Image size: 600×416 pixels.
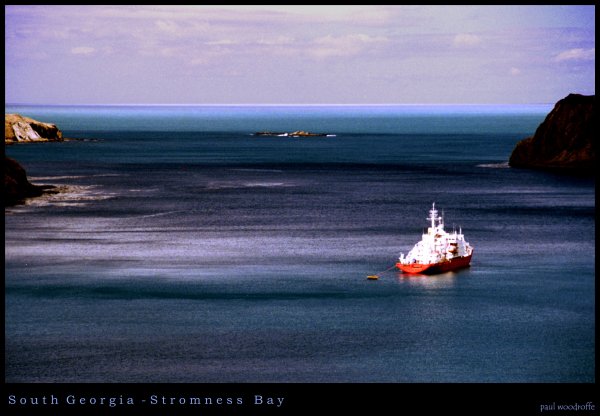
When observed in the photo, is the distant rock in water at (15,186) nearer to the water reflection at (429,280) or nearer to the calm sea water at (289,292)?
the calm sea water at (289,292)

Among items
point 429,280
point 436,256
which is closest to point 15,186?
point 436,256

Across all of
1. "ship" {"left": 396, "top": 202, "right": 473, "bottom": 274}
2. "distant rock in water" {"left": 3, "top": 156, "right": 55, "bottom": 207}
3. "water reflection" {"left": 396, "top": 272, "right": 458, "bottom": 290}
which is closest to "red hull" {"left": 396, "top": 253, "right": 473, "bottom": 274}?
"ship" {"left": 396, "top": 202, "right": 473, "bottom": 274}

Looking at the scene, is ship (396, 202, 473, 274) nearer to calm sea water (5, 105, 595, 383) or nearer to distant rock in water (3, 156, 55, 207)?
calm sea water (5, 105, 595, 383)

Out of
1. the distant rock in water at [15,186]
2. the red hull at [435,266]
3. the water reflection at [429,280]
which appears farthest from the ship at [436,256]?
the distant rock in water at [15,186]

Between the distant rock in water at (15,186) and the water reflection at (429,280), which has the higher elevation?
the distant rock in water at (15,186)
